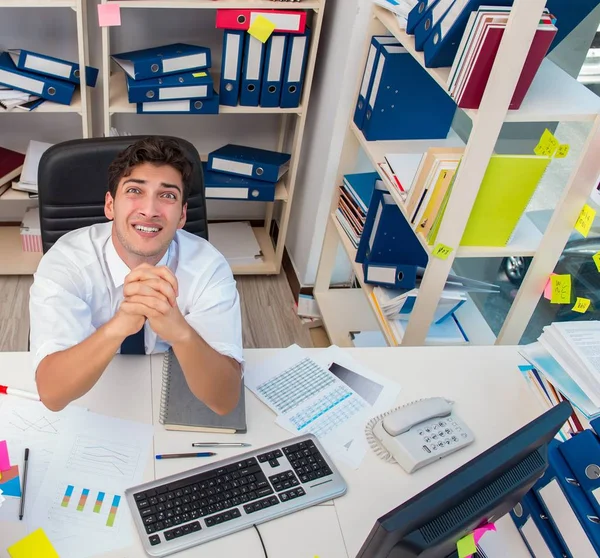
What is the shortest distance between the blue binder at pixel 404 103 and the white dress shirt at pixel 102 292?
3.01 ft

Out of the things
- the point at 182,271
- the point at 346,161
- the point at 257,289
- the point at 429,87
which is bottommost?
the point at 257,289

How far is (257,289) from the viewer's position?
3.17m

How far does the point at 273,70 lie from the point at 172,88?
403mm

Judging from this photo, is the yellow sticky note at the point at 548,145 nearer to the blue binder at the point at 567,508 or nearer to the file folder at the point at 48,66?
the blue binder at the point at 567,508

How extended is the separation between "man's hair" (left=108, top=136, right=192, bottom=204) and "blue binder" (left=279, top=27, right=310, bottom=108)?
1.06m

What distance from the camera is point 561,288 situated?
1943mm

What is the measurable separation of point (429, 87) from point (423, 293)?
737 millimetres

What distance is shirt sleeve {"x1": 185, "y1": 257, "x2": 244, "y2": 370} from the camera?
1.53 metres

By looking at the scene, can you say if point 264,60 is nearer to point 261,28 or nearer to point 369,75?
point 261,28

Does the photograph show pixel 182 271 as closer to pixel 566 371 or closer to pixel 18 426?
pixel 18 426

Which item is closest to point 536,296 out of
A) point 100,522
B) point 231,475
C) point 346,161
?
point 346,161

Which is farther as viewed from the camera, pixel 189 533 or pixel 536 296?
pixel 536 296

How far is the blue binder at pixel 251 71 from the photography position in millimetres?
2498

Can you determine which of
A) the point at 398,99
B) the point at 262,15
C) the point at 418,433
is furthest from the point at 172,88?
the point at 418,433
